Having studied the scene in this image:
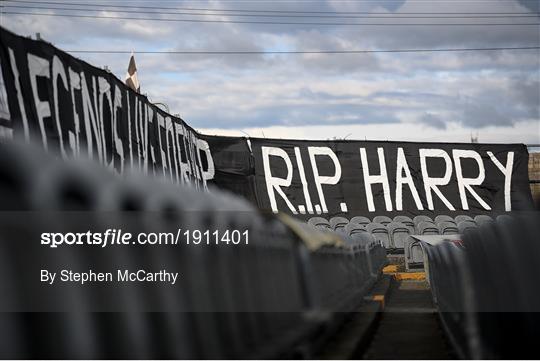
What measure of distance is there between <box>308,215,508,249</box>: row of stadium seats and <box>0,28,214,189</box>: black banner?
6547 mm

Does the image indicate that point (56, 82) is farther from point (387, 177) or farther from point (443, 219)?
point (443, 219)

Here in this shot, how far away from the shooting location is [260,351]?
12.7 feet

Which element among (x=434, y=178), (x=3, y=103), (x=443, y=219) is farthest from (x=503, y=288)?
(x=434, y=178)

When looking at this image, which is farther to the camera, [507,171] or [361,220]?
[507,171]

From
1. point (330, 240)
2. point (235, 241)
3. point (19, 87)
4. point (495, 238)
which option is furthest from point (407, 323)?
point (235, 241)

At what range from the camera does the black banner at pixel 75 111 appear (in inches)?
361

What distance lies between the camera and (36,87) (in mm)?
9922

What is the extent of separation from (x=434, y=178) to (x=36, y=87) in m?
19.1

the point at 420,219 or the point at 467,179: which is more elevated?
the point at 467,179

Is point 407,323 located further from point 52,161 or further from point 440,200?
point 440,200

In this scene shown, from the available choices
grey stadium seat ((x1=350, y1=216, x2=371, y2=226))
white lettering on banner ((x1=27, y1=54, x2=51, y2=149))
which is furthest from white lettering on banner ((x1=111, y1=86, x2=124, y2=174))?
grey stadium seat ((x1=350, y1=216, x2=371, y2=226))

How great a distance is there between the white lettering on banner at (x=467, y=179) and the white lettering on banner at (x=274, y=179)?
5.19 metres

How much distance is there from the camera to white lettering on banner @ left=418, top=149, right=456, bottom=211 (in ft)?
89.5

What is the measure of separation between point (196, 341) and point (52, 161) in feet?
3.68
